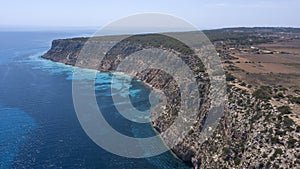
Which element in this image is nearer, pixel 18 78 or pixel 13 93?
pixel 13 93

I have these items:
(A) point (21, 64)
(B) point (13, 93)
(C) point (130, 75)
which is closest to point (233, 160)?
(B) point (13, 93)

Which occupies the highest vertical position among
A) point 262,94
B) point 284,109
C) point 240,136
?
point 262,94

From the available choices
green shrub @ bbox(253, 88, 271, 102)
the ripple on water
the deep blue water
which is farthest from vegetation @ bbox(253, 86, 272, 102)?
the ripple on water

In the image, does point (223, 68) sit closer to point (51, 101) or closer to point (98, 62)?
point (51, 101)

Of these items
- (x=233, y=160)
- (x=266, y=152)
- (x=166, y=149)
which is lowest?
(x=166, y=149)

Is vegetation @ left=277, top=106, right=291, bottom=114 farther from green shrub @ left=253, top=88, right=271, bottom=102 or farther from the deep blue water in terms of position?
the deep blue water

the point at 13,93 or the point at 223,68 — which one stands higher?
the point at 223,68

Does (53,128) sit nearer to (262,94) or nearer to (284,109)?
(262,94)

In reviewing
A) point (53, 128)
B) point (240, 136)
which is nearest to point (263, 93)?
point (240, 136)

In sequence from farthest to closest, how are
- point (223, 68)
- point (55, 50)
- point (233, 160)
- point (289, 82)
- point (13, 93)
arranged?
point (55, 50)
point (13, 93)
point (223, 68)
point (289, 82)
point (233, 160)
